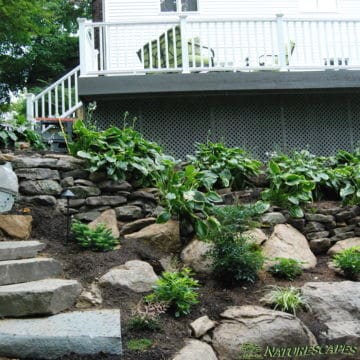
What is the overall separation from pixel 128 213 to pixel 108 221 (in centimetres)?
27

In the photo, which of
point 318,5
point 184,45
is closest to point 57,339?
point 184,45

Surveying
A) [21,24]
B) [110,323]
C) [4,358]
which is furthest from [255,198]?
[21,24]

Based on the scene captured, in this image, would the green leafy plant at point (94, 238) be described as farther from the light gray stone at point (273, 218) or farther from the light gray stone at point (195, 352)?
the light gray stone at point (273, 218)

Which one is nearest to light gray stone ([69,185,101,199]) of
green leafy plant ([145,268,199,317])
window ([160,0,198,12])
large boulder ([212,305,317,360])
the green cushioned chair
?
green leafy plant ([145,268,199,317])

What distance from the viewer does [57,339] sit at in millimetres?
2938

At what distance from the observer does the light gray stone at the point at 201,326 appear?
3.45 meters

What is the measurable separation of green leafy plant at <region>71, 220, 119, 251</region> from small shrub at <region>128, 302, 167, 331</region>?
112 centimetres

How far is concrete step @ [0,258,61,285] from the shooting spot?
3.66 meters

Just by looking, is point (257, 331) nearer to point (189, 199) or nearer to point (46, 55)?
point (189, 199)

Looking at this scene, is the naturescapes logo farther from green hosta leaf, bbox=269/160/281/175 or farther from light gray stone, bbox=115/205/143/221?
green hosta leaf, bbox=269/160/281/175

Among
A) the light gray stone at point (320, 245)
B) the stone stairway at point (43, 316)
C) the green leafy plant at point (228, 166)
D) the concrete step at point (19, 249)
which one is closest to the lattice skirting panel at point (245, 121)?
the green leafy plant at point (228, 166)

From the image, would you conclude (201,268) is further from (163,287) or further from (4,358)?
(4,358)

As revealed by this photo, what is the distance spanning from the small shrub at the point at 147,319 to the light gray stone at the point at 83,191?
210 centimetres

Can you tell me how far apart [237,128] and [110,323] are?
16.7 feet
